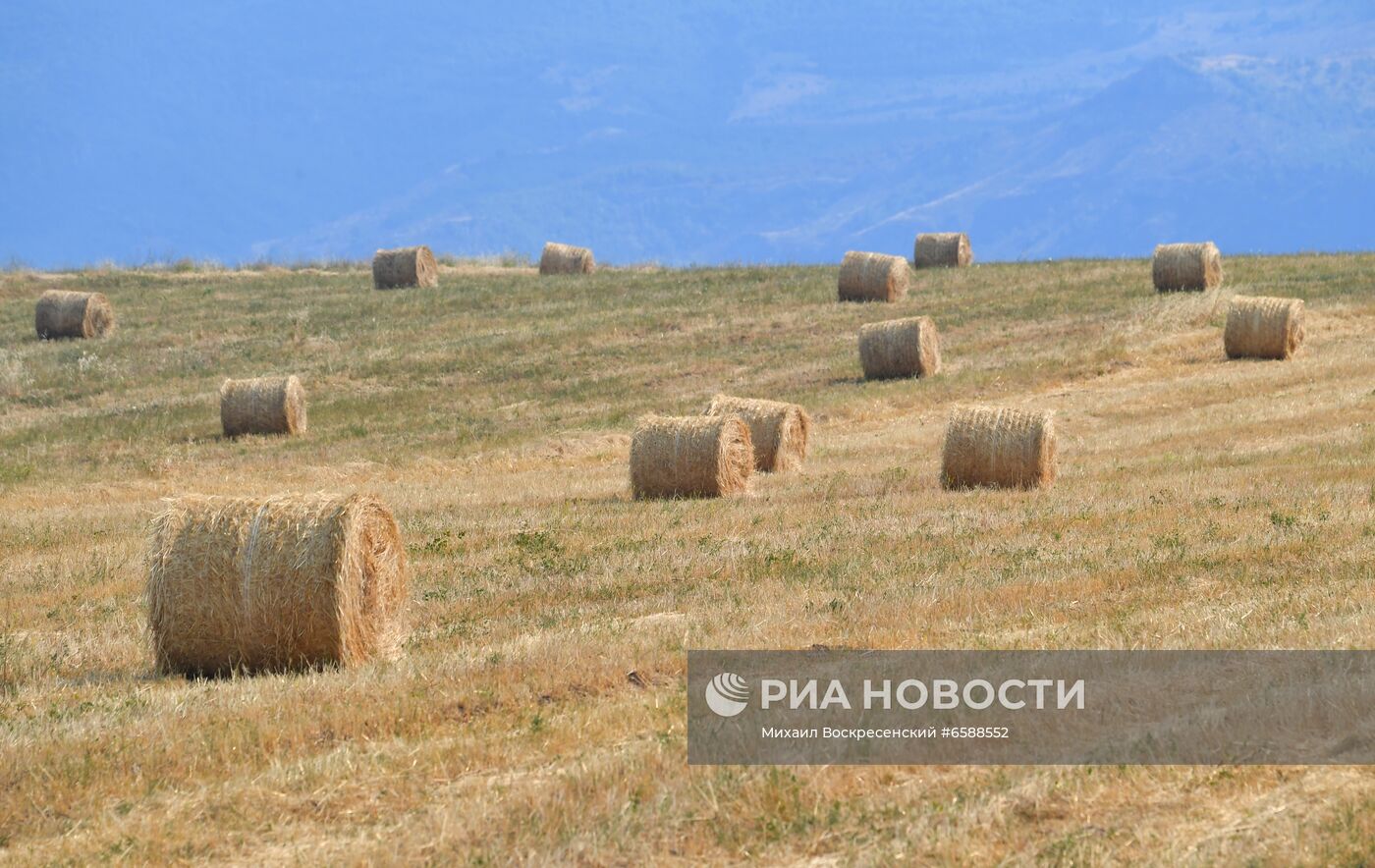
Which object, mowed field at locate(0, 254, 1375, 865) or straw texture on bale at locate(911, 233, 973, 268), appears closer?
mowed field at locate(0, 254, 1375, 865)

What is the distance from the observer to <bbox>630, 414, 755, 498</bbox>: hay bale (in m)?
20.9

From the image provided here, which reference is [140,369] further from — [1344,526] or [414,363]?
[1344,526]

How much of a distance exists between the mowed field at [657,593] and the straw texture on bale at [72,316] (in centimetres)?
579

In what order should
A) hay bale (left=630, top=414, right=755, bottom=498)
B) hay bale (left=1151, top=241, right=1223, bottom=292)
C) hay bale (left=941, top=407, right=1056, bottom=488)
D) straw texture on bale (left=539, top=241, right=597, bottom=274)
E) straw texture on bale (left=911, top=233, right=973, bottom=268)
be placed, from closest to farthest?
1. hay bale (left=941, top=407, right=1056, bottom=488)
2. hay bale (left=630, top=414, right=755, bottom=498)
3. hay bale (left=1151, top=241, right=1223, bottom=292)
4. straw texture on bale (left=911, top=233, right=973, bottom=268)
5. straw texture on bale (left=539, top=241, right=597, bottom=274)

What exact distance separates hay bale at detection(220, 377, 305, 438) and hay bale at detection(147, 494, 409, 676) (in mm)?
20065

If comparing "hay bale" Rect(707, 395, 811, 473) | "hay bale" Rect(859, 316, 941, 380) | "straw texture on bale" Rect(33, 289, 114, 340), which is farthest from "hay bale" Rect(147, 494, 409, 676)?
"straw texture on bale" Rect(33, 289, 114, 340)

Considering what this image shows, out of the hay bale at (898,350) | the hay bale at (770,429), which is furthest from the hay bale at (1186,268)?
the hay bale at (770,429)

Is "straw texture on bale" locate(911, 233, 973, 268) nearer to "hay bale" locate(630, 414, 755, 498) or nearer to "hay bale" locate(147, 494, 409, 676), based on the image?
"hay bale" locate(630, 414, 755, 498)

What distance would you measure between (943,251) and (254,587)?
42.2 metres

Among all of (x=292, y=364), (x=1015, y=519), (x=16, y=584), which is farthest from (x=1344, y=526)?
(x=292, y=364)

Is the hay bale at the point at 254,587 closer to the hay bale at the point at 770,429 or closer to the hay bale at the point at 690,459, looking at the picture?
the hay bale at the point at 690,459

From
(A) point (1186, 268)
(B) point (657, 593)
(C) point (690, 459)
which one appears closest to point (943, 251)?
(A) point (1186, 268)

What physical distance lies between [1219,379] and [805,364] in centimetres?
898

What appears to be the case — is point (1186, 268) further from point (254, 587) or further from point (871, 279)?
point (254, 587)
